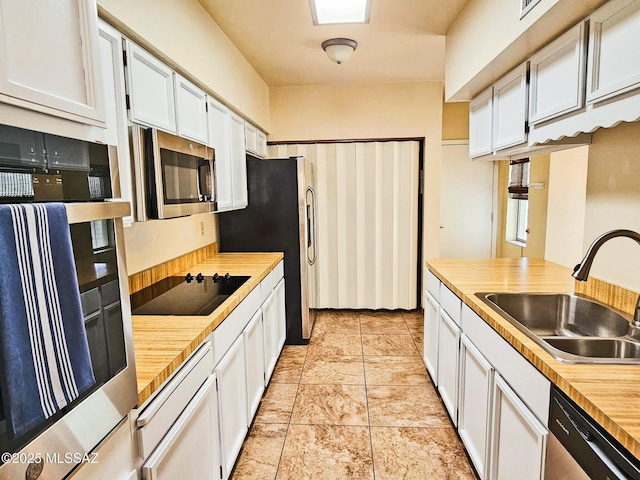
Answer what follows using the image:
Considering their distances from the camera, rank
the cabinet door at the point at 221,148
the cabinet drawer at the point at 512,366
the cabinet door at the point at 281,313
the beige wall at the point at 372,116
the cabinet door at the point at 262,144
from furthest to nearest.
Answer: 1. the beige wall at the point at 372,116
2. the cabinet door at the point at 262,144
3. the cabinet door at the point at 281,313
4. the cabinet door at the point at 221,148
5. the cabinet drawer at the point at 512,366

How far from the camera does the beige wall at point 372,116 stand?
4.25m

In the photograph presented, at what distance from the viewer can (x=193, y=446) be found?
1.44 metres

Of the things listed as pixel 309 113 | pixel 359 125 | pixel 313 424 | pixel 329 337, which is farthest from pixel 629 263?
pixel 309 113

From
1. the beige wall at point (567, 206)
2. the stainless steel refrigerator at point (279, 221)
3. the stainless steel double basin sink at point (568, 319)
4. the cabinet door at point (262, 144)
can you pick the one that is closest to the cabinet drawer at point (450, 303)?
the stainless steel double basin sink at point (568, 319)

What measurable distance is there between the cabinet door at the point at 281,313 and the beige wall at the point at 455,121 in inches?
131

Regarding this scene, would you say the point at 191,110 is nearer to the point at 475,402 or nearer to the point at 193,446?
the point at 193,446

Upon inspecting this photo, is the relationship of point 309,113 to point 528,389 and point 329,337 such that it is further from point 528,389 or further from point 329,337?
point 528,389

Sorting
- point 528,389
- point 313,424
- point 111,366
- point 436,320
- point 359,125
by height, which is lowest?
point 313,424

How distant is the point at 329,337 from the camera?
3.87 metres

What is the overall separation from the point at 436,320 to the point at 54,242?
7.87 feet

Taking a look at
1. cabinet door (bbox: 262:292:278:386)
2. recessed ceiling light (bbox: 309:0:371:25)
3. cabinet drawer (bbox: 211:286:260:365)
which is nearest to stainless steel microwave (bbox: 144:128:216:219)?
cabinet drawer (bbox: 211:286:260:365)

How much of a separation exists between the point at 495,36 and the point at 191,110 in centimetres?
166

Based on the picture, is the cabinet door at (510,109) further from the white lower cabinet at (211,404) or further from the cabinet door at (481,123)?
A: the white lower cabinet at (211,404)

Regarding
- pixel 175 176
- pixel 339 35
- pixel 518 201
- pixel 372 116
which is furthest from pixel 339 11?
pixel 518 201
